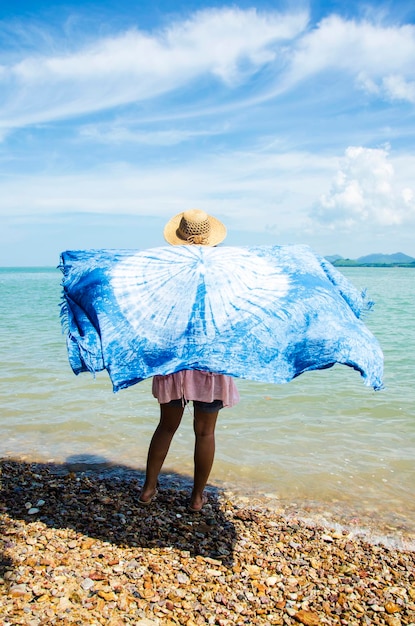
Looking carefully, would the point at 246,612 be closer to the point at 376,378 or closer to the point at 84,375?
the point at 376,378

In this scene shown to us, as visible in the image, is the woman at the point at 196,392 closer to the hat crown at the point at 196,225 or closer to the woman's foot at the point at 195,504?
the hat crown at the point at 196,225

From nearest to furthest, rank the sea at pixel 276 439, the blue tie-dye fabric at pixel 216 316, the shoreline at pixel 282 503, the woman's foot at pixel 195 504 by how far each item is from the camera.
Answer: the blue tie-dye fabric at pixel 216 316 < the woman's foot at pixel 195 504 < the shoreline at pixel 282 503 < the sea at pixel 276 439

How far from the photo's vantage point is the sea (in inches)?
183

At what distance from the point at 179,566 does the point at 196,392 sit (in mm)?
1018

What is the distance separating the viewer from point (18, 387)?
818 centimetres

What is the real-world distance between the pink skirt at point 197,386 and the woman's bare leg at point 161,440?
20cm

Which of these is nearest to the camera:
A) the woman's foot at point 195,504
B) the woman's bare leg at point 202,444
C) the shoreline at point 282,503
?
the woman's bare leg at point 202,444

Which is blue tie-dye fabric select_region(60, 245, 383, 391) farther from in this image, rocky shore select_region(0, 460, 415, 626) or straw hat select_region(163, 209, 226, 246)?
rocky shore select_region(0, 460, 415, 626)

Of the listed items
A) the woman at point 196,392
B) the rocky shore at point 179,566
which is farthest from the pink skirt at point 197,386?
the rocky shore at point 179,566

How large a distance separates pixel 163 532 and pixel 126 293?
162cm

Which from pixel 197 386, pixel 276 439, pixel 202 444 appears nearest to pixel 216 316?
pixel 197 386

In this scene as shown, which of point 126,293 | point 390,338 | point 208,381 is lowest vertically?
point 390,338

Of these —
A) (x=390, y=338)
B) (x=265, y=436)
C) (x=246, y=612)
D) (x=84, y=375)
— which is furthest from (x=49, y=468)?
(x=390, y=338)

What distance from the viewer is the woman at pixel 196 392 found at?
346cm
